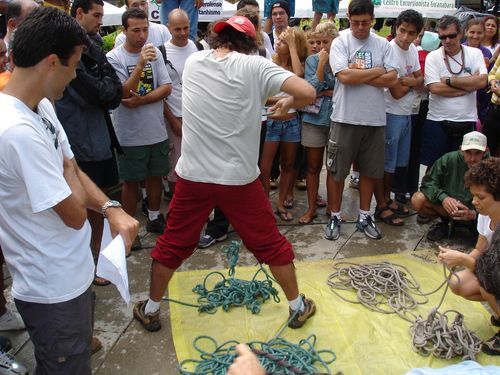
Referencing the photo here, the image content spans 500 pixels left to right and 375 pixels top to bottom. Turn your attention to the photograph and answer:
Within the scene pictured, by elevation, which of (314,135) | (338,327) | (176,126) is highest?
(176,126)

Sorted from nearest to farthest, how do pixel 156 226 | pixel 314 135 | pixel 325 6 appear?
pixel 156 226
pixel 314 135
pixel 325 6

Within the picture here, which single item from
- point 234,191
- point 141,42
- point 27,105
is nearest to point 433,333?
point 234,191

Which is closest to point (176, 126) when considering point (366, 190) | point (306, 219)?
point (306, 219)

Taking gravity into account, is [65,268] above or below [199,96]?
below

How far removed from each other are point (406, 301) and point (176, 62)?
2.85m

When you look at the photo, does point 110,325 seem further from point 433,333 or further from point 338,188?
point 338,188

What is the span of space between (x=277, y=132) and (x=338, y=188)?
0.76 m

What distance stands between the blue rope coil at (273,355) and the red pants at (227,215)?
495mm

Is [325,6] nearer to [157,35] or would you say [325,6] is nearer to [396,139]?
[157,35]

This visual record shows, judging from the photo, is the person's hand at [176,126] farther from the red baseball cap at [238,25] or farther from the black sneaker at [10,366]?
the black sneaker at [10,366]

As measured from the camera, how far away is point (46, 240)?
1.78 meters

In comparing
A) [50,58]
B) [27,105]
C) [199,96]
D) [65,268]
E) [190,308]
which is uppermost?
[50,58]

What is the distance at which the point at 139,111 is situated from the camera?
406 cm

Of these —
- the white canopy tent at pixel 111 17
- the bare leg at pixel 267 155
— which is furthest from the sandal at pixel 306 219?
the white canopy tent at pixel 111 17
